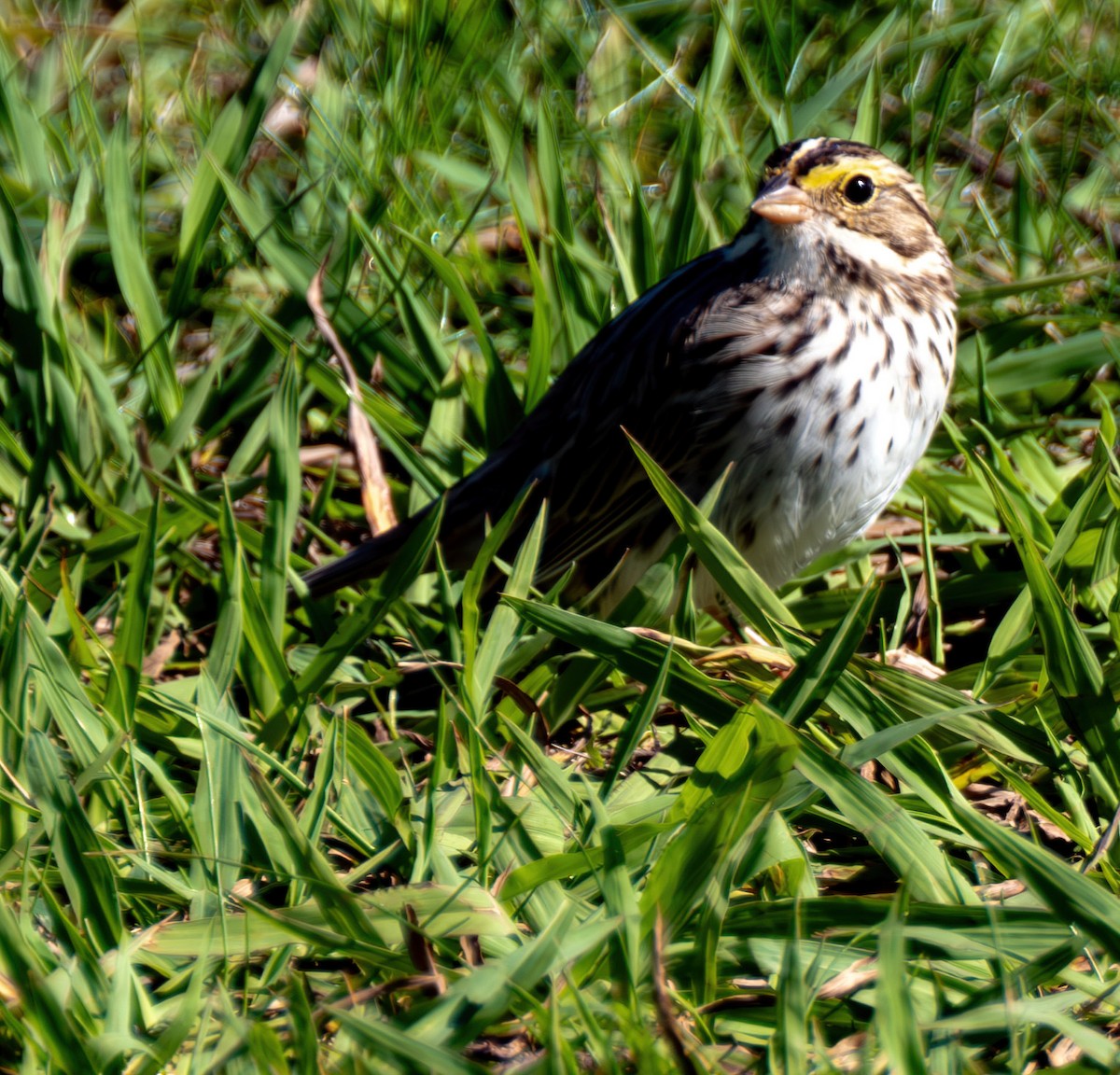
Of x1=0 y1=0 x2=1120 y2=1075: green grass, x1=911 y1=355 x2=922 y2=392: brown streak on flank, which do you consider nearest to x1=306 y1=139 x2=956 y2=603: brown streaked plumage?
x1=911 y1=355 x2=922 y2=392: brown streak on flank

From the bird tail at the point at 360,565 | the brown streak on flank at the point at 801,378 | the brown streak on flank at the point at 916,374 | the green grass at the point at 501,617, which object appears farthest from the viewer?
the bird tail at the point at 360,565

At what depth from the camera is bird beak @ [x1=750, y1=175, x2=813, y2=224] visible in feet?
10.7

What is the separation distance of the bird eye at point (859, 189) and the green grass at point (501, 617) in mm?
647

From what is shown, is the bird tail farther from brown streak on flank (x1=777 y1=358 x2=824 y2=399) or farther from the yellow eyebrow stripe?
the yellow eyebrow stripe

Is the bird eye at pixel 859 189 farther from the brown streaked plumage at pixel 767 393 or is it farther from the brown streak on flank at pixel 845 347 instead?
the brown streak on flank at pixel 845 347

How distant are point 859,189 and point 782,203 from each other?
0.28 m

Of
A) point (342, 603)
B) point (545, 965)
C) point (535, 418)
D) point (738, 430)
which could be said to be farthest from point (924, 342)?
point (545, 965)

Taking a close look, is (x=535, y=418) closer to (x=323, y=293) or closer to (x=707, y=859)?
(x=323, y=293)

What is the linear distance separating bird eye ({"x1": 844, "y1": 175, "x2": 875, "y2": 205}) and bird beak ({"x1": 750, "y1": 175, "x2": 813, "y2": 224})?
13 cm

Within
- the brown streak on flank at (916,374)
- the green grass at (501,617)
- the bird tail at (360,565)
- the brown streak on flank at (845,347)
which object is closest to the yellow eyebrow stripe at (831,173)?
the brown streak on flank at (845,347)

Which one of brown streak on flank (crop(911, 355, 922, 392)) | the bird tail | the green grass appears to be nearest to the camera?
the green grass

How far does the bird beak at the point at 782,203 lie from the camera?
325 cm

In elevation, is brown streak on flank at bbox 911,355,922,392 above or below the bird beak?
below

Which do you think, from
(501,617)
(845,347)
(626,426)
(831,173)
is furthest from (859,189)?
(501,617)
